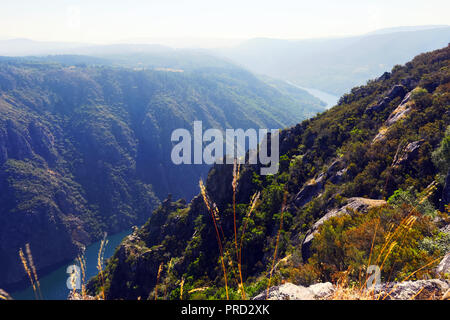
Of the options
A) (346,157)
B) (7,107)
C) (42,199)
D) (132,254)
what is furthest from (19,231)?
(346,157)

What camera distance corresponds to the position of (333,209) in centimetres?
1549

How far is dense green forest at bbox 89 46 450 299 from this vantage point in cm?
728

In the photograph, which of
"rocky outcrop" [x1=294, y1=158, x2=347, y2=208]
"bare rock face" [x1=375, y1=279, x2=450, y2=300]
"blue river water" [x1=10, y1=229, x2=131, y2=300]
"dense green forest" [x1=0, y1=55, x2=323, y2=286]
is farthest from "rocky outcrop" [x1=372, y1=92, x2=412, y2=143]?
"dense green forest" [x1=0, y1=55, x2=323, y2=286]

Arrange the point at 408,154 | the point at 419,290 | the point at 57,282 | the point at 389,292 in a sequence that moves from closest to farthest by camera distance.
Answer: the point at 389,292 → the point at 419,290 → the point at 408,154 → the point at 57,282

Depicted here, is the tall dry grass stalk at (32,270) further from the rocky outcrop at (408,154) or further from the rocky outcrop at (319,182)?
the rocky outcrop at (319,182)

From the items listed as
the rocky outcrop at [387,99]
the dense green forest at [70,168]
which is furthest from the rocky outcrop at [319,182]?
the dense green forest at [70,168]

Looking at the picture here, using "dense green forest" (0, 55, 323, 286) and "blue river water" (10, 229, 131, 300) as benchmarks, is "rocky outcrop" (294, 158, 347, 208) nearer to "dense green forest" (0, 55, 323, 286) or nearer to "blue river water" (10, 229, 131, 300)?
"blue river water" (10, 229, 131, 300)

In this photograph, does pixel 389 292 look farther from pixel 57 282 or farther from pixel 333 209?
pixel 57 282

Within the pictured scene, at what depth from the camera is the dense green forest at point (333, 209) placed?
728 cm

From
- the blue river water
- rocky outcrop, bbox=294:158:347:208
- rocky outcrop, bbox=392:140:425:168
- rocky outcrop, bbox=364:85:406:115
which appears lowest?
the blue river water

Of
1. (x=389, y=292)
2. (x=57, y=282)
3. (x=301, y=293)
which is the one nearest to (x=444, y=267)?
(x=389, y=292)

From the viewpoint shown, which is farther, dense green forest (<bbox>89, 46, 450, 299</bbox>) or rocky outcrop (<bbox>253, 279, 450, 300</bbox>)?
dense green forest (<bbox>89, 46, 450, 299</bbox>)

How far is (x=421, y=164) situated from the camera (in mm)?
14188

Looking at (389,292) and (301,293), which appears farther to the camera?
(301,293)
